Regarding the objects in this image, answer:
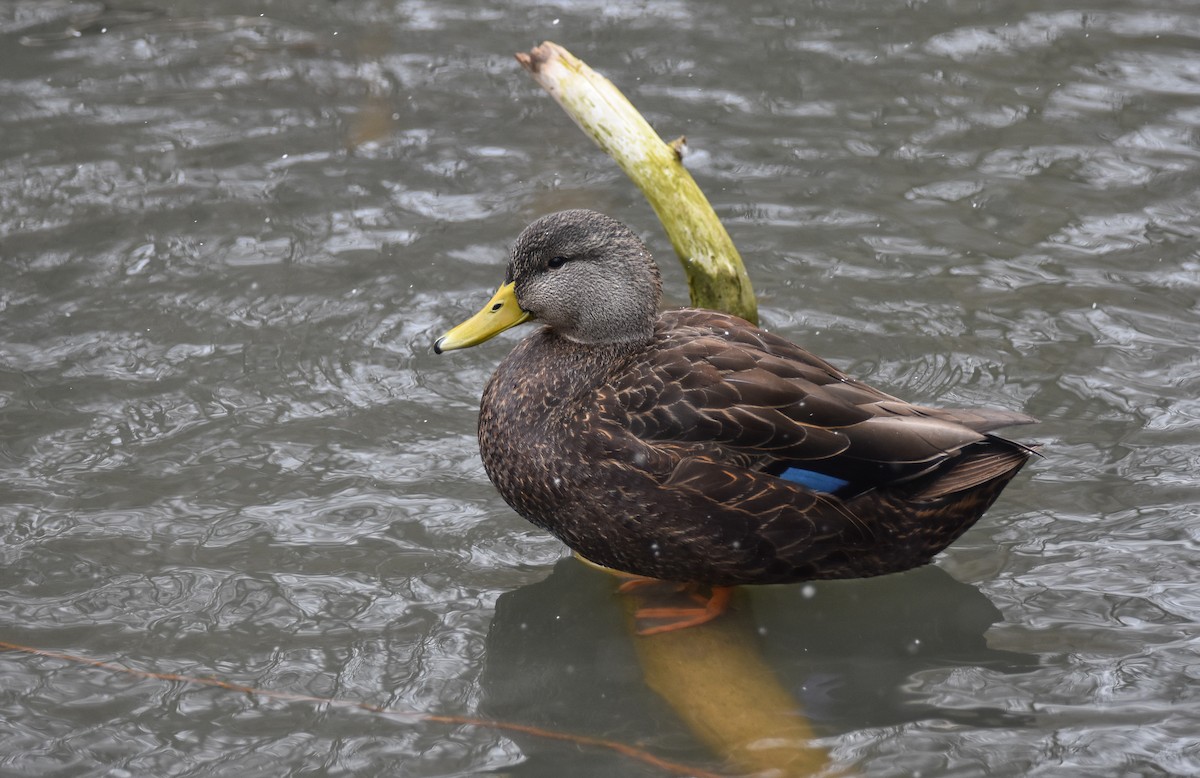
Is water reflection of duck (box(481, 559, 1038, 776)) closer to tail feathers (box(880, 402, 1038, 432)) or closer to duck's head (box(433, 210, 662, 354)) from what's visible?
tail feathers (box(880, 402, 1038, 432))

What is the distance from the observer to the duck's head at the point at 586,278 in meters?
4.75

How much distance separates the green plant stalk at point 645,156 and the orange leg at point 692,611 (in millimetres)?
1323

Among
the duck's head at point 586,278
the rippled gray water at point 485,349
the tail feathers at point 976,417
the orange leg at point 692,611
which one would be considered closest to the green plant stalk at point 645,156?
the duck's head at point 586,278

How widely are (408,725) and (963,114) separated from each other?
5.25 metres

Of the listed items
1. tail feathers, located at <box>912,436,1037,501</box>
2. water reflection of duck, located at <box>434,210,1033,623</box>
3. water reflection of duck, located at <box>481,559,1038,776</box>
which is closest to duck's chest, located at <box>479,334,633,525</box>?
water reflection of duck, located at <box>434,210,1033,623</box>

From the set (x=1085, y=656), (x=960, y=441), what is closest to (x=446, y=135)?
(x=960, y=441)

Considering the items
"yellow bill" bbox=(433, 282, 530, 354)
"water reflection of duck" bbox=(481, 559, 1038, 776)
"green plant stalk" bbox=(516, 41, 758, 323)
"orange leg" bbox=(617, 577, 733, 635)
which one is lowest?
"water reflection of duck" bbox=(481, 559, 1038, 776)

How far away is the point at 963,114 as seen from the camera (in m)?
7.84

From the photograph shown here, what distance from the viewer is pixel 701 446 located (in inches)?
176

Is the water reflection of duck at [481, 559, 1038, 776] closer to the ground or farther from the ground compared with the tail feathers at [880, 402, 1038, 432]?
closer to the ground

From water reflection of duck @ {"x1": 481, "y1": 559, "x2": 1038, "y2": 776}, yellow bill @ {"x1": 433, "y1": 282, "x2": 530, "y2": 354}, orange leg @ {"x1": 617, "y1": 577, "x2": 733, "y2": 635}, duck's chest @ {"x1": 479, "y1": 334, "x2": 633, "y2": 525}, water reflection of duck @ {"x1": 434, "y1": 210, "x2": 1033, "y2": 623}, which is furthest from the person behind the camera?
yellow bill @ {"x1": 433, "y1": 282, "x2": 530, "y2": 354}

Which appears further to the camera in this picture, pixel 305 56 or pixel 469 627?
pixel 305 56

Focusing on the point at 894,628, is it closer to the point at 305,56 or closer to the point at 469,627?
the point at 469,627

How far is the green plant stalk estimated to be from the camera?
5.38m
